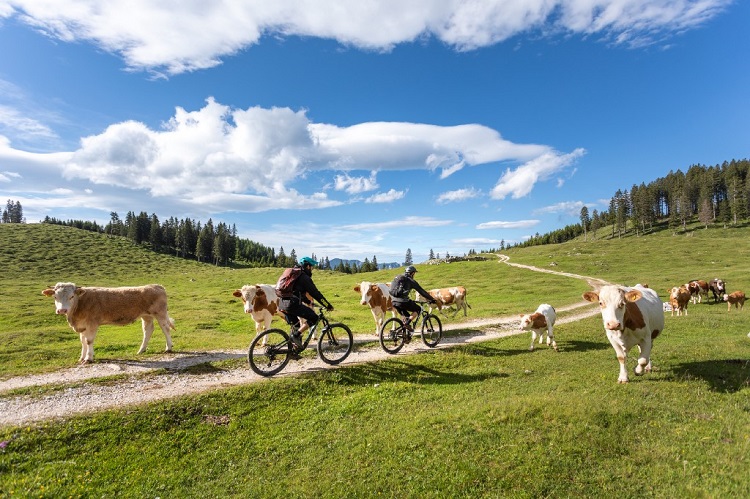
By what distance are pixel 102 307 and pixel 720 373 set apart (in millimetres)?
20042

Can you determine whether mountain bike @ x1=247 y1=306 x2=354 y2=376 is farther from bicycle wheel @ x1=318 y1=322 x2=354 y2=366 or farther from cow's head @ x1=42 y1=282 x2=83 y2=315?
cow's head @ x1=42 y1=282 x2=83 y2=315

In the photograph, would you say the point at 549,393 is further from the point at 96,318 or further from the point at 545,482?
the point at 96,318

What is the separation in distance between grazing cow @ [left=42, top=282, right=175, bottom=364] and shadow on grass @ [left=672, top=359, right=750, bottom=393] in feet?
58.4

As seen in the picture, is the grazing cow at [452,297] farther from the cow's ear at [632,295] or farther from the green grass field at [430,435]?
the cow's ear at [632,295]

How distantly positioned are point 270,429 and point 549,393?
7.04 m

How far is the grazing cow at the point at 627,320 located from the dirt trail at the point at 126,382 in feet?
22.2

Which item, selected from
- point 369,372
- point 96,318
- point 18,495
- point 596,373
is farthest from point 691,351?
point 96,318

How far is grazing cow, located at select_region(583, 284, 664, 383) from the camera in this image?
9.41 metres

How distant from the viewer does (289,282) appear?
10797mm

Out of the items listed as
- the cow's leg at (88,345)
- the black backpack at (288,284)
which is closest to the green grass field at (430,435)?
the cow's leg at (88,345)

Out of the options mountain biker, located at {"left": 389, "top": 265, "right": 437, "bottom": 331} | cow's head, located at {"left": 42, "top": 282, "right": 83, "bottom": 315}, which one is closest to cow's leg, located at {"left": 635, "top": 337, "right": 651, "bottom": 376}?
mountain biker, located at {"left": 389, "top": 265, "right": 437, "bottom": 331}

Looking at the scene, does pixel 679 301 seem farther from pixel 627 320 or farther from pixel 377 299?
pixel 377 299

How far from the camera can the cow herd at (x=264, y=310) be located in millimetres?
9867

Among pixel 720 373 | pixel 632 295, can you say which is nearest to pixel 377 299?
pixel 632 295
